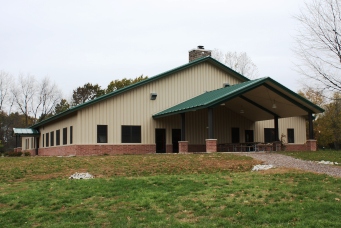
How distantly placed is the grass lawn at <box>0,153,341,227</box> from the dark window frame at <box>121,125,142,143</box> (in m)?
11.6

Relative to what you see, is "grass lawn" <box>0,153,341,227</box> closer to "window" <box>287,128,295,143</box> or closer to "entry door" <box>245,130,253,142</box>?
"entry door" <box>245,130,253,142</box>

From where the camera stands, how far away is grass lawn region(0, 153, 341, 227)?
882 cm

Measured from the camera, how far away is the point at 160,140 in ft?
93.9

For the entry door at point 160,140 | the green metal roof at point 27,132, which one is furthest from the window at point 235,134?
the green metal roof at point 27,132

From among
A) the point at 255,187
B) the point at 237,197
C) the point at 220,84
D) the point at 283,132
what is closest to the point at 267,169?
the point at 255,187

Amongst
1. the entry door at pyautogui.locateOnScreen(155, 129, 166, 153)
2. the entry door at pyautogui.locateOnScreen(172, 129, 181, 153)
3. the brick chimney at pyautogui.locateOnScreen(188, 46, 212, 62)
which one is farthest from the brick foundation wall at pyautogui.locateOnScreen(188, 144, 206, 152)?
the brick chimney at pyautogui.locateOnScreen(188, 46, 212, 62)

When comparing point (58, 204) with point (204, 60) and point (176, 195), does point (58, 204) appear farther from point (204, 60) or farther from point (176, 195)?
point (204, 60)

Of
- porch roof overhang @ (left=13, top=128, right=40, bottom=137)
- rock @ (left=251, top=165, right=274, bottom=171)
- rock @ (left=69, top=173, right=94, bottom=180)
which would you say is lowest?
rock @ (left=69, top=173, right=94, bottom=180)

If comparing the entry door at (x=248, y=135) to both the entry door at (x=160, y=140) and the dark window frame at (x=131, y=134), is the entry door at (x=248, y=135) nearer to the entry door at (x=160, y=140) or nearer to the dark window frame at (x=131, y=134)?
the entry door at (x=160, y=140)

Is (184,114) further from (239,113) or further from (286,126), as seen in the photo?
(286,126)

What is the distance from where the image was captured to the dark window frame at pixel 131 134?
89.6 ft

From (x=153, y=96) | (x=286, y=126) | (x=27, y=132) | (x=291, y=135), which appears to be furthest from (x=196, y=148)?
(x=27, y=132)

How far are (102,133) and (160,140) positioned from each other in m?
4.17

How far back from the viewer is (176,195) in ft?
36.4
